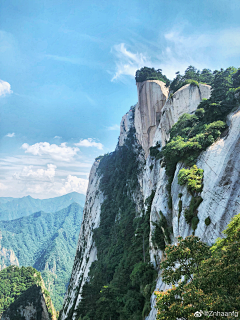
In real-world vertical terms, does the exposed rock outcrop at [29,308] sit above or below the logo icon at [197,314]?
below

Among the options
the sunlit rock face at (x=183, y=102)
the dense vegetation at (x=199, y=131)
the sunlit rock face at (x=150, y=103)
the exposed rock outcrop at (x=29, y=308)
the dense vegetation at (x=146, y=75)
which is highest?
the dense vegetation at (x=146, y=75)

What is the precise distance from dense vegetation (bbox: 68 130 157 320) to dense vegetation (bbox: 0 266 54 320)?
3888 centimetres

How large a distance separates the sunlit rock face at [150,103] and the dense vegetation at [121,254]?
41.9 feet

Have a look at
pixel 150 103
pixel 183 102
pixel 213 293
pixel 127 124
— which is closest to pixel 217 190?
pixel 213 293

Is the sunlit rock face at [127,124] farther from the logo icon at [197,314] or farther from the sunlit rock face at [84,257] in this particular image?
the logo icon at [197,314]

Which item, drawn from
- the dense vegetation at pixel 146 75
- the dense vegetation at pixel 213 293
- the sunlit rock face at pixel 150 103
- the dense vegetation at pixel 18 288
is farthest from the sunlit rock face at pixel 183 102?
the dense vegetation at pixel 18 288

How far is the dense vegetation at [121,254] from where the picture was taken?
21.0m

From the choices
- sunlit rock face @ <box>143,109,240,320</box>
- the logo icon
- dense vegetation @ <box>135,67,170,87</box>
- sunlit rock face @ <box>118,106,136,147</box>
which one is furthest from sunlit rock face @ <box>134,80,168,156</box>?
the logo icon

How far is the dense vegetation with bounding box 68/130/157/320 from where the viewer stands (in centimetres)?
2105

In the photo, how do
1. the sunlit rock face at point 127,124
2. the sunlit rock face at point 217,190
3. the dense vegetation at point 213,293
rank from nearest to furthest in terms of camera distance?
the dense vegetation at point 213,293 < the sunlit rock face at point 217,190 < the sunlit rock face at point 127,124

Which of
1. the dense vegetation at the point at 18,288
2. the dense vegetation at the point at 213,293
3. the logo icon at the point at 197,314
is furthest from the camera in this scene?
the dense vegetation at the point at 18,288

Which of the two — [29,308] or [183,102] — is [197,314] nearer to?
[183,102]

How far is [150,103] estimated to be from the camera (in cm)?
4259

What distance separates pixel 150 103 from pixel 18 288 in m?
84.5
